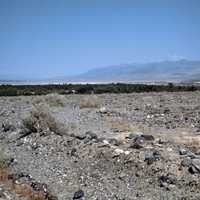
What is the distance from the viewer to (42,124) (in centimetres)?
2230

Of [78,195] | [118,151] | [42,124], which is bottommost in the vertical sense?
[78,195]

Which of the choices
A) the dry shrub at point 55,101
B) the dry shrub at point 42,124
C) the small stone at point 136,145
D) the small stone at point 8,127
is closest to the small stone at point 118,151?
the small stone at point 136,145

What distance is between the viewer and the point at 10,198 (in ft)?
40.8

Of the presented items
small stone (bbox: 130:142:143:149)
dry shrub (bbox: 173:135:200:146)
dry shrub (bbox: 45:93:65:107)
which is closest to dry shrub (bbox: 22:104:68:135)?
dry shrub (bbox: 173:135:200:146)

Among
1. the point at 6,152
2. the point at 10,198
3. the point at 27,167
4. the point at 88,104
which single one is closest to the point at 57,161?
the point at 27,167

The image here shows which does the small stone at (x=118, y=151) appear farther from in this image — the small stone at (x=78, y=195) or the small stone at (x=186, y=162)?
the small stone at (x=78, y=195)

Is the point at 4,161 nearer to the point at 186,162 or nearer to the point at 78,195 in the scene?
the point at 78,195

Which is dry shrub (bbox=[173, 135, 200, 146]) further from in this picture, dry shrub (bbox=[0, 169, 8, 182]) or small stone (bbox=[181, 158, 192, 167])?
dry shrub (bbox=[0, 169, 8, 182])

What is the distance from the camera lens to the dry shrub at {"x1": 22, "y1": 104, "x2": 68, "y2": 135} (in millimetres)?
22109

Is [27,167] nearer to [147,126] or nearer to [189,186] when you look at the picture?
[189,186]

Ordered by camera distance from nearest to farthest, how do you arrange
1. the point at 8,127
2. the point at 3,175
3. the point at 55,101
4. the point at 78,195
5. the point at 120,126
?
the point at 78,195
the point at 3,175
the point at 8,127
the point at 120,126
the point at 55,101

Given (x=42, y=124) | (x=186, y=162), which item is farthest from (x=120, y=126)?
(x=186, y=162)

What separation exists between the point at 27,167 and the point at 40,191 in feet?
10.5

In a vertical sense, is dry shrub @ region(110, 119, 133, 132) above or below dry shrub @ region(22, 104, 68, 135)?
below
